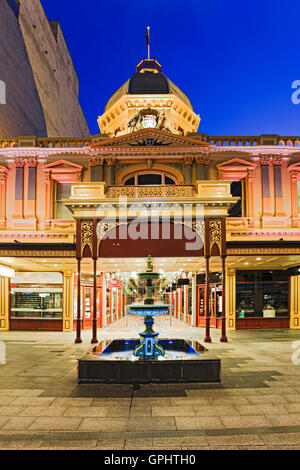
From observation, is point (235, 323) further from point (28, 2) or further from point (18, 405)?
point (28, 2)

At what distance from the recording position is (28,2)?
30406 mm

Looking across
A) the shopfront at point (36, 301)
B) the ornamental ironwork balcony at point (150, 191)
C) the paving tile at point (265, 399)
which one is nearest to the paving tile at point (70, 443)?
the paving tile at point (265, 399)

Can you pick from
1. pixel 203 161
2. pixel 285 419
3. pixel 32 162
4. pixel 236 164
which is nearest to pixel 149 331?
pixel 285 419

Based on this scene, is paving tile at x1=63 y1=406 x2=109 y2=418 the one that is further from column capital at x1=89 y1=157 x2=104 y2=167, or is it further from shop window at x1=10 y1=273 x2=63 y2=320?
column capital at x1=89 y1=157 x2=104 y2=167

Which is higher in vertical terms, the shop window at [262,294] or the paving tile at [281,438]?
the shop window at [262,294]

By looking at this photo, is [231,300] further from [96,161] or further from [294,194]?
[96,161]

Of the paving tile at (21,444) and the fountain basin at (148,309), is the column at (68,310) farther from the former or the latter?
the paving tile at (21,444)

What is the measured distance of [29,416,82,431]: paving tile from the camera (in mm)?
5786

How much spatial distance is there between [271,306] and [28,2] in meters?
32.5

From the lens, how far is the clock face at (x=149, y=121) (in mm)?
22750

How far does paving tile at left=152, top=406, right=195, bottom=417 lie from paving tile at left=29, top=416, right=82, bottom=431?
146cm

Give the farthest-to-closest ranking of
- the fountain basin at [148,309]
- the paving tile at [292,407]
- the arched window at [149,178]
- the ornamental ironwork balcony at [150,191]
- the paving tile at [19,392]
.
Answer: the arched window at [149,178]
the ornamental ironwork balcony at [150,191]
the fountain basin at [148,309]
the paving tile at [19,392]
the paving tile at [292,407]

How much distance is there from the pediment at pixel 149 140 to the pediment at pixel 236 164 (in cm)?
187

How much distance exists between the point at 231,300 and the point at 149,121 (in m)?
12.8
